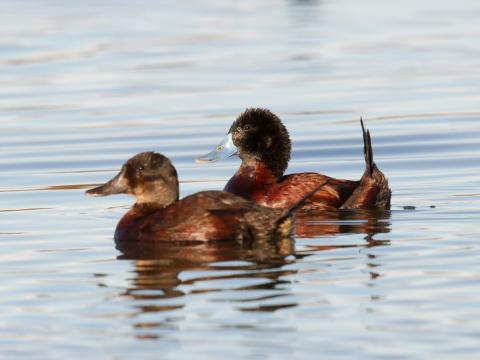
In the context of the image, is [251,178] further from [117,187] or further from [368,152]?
[117,187]

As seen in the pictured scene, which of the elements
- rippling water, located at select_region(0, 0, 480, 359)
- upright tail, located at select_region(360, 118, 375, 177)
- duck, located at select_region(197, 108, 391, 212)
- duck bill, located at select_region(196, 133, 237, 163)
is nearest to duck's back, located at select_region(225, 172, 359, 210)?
duck, located at select_region(197, 108, 391, 212)

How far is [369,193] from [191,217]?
2145 mm

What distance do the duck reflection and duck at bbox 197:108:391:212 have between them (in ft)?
1.64

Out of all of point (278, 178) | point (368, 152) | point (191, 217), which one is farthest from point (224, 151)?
point (191, 217)

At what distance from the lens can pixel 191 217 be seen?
9383 mm

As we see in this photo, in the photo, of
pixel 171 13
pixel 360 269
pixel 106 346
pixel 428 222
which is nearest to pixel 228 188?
pixel 428 222

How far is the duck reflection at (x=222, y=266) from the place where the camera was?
24.5 ft

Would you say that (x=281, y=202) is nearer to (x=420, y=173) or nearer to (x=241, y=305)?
(x=420, y=173)

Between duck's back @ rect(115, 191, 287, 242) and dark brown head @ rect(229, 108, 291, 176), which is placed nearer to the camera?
duck's back @ rect(115, 191, 287, 242)

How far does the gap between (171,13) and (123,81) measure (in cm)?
913

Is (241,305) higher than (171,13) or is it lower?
lower

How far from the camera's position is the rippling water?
6.92 m

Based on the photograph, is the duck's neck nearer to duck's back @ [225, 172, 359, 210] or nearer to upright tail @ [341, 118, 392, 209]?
duck's back @ [225, 172, 359, 210]

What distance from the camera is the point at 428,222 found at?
10.1 metres
